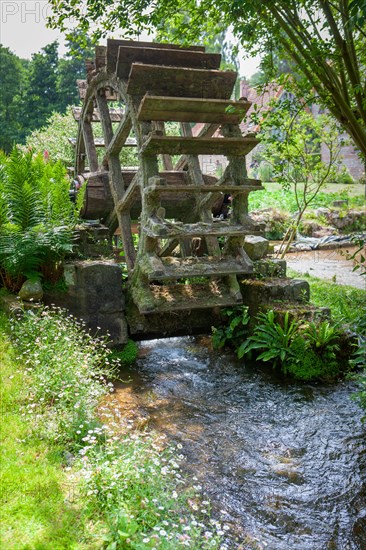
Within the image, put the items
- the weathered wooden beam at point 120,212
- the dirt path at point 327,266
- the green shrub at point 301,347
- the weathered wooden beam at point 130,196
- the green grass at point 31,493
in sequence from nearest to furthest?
the green grass at point 31,493 → the green shrub at point 301,347 → the weathered wooden beam at point 130,196 → the weathered wooden beam at point 120,212 → the dirt path at point 327,266

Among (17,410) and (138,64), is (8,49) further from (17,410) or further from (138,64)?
(17,410)

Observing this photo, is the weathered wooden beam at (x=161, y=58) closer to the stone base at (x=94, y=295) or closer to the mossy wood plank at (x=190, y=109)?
the mossy wood plank at (x=190, y=109)

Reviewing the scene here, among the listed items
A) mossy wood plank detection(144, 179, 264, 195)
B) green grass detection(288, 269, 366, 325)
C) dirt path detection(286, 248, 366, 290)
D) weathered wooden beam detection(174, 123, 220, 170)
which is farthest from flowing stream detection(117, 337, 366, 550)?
dirt path detection(286, 248, 366, 290)

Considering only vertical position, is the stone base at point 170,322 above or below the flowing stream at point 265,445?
above

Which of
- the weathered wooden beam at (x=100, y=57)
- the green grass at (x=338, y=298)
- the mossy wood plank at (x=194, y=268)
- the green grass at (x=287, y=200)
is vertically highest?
the weathered wooden beam at (x=100, y=57)

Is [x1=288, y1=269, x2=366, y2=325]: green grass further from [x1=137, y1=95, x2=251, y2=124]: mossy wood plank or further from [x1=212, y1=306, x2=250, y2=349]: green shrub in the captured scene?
[x1=137, y1=95, x2=251, y2=124]: mossy wood plank

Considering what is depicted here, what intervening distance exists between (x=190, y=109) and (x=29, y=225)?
216 centimetres

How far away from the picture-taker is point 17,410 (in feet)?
10.6

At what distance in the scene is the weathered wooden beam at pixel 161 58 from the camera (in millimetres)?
5508

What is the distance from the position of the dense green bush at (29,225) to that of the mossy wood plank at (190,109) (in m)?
1.26

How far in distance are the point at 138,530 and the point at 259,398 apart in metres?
2.47

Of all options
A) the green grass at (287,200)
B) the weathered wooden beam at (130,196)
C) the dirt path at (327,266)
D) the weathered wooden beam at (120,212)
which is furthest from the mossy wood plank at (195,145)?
the green grass at (287,200)

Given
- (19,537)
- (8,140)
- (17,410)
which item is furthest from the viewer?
(8,140)

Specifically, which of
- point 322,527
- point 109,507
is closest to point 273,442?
point 322,527
